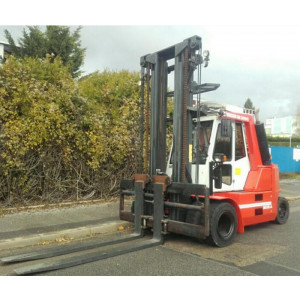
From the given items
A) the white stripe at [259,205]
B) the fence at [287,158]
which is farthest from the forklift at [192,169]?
the fence at [287,158]

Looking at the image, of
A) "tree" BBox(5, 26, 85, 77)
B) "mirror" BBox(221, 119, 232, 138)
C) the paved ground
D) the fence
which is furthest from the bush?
the fence

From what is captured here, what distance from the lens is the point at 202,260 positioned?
16.7ft

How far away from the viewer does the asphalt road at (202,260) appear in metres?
4.54

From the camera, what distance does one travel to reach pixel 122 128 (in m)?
10.5

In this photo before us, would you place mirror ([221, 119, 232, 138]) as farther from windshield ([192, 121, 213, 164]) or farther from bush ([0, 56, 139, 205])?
bush ([0, 56, 139, 205])

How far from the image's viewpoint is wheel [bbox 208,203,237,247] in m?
5.68

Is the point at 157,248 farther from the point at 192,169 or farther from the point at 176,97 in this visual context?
the point at 176,97

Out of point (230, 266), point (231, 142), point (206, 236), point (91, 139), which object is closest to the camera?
point (230, 266)

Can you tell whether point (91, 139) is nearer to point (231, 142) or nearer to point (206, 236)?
point (231, 142)

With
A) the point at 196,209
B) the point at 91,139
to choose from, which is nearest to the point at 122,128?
the point at 91,139

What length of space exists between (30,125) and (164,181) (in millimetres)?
4143

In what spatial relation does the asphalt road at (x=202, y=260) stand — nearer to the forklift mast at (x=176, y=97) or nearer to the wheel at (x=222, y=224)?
the wheel at (x=222, y=224)

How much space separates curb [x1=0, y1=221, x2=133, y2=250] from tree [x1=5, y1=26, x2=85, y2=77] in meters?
14.8

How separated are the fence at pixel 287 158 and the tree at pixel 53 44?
42.9ft
